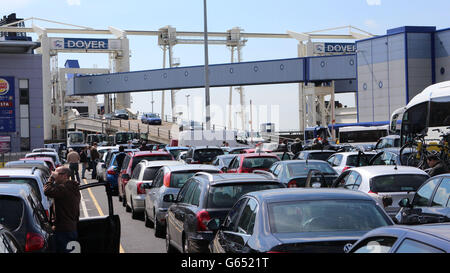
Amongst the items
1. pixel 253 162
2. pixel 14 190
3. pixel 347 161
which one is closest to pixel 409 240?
pixel 14 190

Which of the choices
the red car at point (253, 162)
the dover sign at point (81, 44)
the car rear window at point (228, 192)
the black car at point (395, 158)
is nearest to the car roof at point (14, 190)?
the car rear window at point (228, 192)

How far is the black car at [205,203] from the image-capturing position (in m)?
9.62

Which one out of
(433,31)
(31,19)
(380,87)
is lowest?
(380,87)

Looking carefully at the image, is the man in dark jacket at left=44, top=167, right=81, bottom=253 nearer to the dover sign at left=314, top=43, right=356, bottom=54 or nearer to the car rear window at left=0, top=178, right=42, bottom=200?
the car rear window at left=0, top=178, right=42, bottom=200

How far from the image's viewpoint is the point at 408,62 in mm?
51875

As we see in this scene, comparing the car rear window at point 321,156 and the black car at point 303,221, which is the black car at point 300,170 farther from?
the black car at point 303,221

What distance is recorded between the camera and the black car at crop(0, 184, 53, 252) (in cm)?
773

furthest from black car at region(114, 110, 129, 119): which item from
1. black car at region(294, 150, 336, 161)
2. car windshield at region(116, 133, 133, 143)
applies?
black car at region(294, 150, 336, 161)

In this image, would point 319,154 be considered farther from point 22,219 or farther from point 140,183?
point 22,219

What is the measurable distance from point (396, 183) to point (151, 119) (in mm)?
69145
